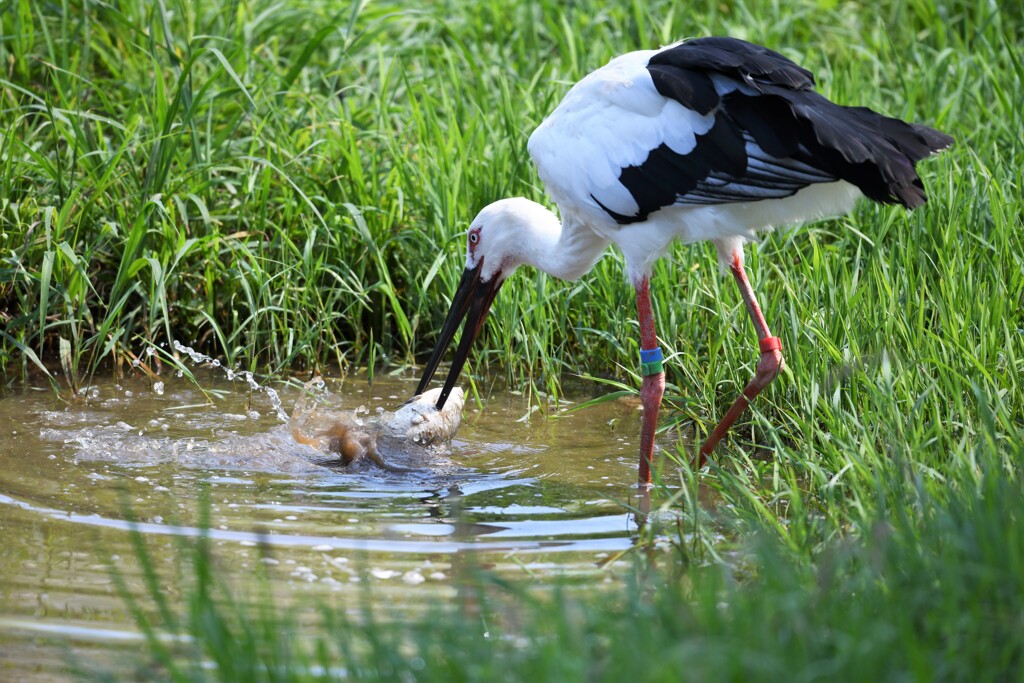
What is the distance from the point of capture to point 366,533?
3.68m

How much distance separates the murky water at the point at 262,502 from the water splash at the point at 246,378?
4 cm

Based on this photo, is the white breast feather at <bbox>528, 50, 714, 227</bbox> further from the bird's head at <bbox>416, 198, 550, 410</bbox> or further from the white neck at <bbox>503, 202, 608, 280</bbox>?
the bird's head at <bbox>416, 198, 550, 410</bbox>

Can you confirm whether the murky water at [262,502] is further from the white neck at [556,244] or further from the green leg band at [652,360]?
the white neck at [556,244]

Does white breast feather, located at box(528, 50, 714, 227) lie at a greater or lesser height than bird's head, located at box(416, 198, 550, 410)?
greater

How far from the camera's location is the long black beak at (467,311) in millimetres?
4953

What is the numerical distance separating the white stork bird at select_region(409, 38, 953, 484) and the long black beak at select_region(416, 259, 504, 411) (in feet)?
0.64

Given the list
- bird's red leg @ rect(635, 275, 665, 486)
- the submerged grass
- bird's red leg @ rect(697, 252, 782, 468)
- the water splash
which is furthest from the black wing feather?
the water splash

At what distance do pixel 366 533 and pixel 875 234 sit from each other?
276 centimetres

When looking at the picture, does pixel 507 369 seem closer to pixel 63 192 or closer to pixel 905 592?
pixel 63 192

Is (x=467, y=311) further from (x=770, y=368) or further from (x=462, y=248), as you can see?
(x=770, y=368)

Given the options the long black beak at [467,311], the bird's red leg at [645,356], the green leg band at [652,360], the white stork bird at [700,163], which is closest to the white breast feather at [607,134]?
the white stork bird at [700,163]

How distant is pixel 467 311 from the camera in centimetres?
502

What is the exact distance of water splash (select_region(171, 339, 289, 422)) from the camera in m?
4.92

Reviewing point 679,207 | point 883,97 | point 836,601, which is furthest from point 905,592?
point 883,97
